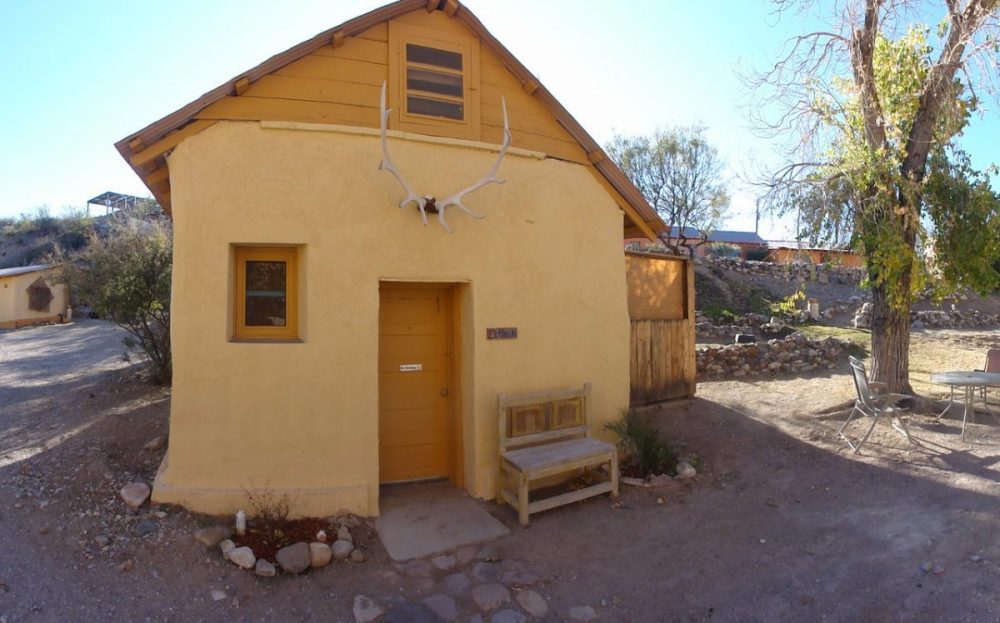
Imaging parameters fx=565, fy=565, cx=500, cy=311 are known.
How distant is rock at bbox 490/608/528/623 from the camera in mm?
3844

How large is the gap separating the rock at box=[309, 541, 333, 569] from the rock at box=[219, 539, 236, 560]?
0.59 m

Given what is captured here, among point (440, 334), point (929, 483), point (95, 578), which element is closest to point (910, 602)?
point (929, 483)

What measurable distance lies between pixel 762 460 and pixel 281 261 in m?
5.63

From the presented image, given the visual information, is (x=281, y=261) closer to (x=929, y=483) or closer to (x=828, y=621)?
(x=828, y=621)

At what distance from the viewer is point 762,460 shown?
21.2 feet

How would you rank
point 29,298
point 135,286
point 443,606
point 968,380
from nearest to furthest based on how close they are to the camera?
point 443,606 → point 968,380 → point 135,286 → point 29,298

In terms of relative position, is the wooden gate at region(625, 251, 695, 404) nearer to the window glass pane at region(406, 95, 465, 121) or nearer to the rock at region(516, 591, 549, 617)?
the window glass pane at region(406, 95, 465, 121)

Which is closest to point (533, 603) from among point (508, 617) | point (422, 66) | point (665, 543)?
point (508, 617)

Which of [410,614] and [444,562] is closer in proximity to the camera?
[410,614]

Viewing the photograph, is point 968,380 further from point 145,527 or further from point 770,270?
point 770,270

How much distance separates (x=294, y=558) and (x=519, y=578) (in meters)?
1.73

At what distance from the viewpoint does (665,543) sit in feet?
15.8

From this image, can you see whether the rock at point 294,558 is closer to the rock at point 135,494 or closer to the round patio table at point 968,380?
the rock at point 135,494

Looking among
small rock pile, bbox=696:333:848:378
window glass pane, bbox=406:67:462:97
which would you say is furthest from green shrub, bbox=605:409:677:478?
small rock pile, bbox=696:333:848:378
